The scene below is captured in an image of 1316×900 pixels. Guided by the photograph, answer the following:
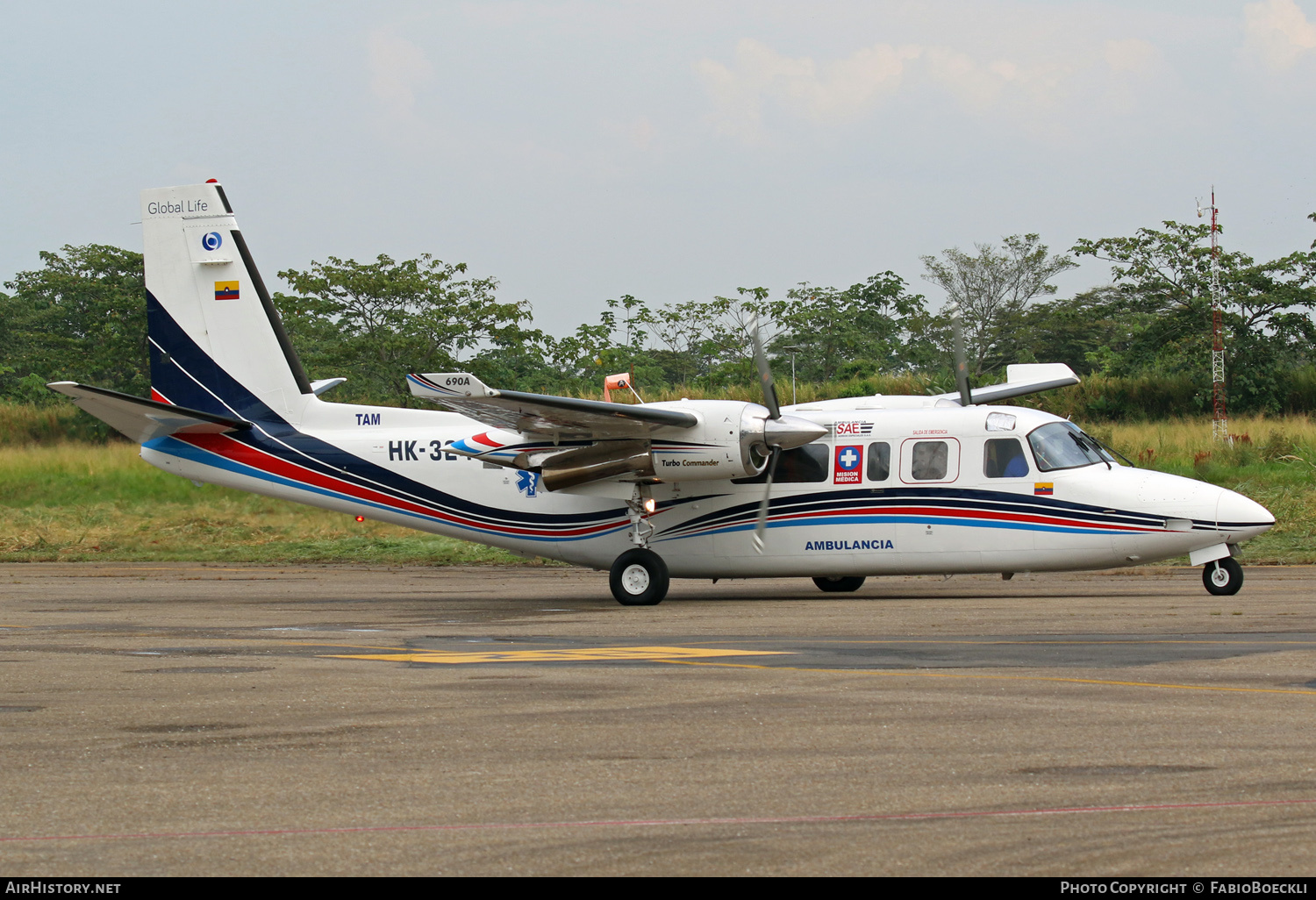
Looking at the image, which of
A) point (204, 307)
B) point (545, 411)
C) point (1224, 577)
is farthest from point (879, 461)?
point (204, 307)

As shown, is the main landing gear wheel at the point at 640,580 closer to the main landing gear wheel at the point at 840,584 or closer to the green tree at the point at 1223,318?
the main landing gear wheel at the point at 840,584

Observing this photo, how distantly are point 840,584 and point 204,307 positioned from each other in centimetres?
1058

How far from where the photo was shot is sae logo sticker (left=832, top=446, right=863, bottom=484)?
669 inches

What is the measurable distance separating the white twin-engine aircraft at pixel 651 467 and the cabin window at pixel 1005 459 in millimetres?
25

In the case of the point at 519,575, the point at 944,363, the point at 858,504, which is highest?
the point at 944,363

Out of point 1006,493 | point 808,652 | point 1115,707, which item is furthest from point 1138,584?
point 1115,707

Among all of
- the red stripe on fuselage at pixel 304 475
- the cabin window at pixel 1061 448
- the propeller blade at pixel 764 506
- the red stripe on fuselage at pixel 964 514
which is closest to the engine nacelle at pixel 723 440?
the propeller blade at pixel 764 506

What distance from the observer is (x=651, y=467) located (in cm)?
1698

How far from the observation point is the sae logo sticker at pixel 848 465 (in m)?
17.0

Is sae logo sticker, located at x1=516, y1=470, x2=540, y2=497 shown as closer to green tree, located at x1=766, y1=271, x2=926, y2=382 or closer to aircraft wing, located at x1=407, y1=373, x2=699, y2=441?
aircraft wing, located at x1=407, y1=373, x2=699, y2=441

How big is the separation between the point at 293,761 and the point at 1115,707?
15.2ft

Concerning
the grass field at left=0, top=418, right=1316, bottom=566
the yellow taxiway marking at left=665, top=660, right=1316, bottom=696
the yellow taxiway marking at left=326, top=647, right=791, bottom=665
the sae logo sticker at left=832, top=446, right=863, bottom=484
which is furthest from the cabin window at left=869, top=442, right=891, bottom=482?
the grass field at left=0, top=418, right=1316, bottom=566

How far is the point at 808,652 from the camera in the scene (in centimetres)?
1055

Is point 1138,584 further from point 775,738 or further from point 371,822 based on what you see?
point 371,822
